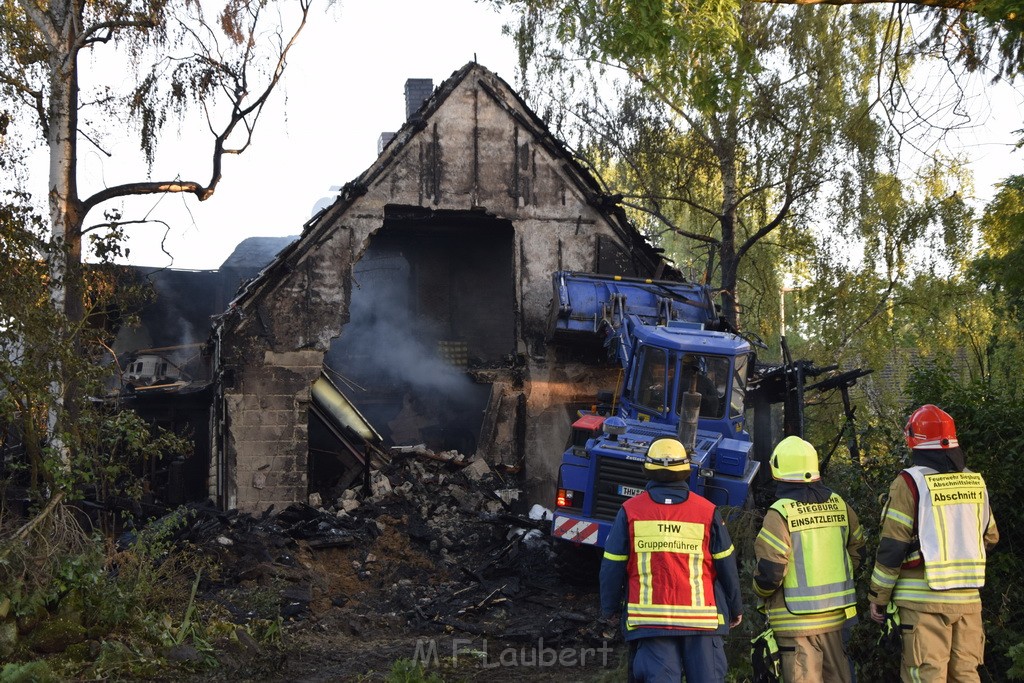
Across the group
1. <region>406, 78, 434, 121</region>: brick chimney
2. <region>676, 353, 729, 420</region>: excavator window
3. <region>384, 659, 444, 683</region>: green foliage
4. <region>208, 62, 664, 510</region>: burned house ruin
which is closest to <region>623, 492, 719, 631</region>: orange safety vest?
<region>384, 659, 444, 683</region>: green foliage

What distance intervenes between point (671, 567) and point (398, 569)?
8332 millimetres

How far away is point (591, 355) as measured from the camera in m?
17.7

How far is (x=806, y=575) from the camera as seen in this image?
5.92 m

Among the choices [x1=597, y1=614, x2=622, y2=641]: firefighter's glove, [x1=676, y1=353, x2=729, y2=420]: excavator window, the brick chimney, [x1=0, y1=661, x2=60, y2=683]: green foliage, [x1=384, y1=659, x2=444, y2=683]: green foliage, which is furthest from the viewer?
the brick chimney

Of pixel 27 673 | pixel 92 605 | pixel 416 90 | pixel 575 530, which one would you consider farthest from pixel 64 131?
pixel 416 90

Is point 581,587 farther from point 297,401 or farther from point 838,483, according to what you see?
point 297,401

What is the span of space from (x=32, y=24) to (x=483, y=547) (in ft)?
33.2

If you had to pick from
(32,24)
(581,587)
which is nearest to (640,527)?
(581,587)

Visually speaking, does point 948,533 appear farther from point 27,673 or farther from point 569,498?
point 569,498

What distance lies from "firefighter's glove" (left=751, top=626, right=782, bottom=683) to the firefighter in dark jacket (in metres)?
0.25

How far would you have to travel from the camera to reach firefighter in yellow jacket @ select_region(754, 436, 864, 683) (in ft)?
19.4

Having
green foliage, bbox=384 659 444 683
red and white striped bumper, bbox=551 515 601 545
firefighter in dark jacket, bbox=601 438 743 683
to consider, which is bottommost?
green foliage, bbox=384 659 444 683

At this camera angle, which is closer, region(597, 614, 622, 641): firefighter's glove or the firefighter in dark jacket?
the firefighter in dark jacket

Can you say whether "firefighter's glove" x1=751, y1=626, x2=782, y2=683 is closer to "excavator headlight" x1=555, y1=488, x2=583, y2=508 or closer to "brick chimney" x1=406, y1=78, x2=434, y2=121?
"excavator headlight" x1=555, y1=488, x2=583, y2=508
